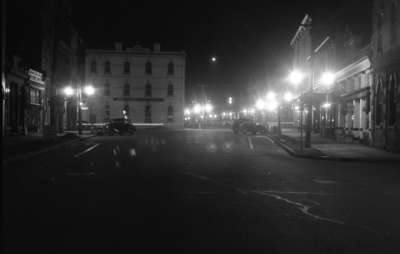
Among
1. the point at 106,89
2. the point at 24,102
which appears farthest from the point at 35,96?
the point at 106,89

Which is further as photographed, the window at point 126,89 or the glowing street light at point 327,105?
the window at point 126,89

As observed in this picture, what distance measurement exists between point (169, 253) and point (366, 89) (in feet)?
87.7

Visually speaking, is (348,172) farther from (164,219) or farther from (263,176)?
(164,219)

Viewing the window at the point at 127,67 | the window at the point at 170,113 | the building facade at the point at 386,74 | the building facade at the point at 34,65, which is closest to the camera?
the building facade at the point at 386,74

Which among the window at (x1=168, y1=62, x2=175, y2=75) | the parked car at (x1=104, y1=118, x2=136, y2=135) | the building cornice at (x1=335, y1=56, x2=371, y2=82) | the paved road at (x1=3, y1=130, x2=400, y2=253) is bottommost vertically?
the paved road at (x1=3, y1=130, x2=400, y2=253)

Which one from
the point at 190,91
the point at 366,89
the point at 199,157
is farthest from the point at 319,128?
the point at 190,91

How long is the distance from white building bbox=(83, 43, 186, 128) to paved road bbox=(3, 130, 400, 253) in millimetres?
66365

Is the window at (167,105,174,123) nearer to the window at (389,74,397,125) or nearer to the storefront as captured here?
the storefront

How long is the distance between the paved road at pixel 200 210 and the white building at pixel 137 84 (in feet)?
218

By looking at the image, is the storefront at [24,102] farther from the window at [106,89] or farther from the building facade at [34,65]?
the window at [106,89]

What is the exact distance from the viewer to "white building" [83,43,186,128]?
8294cm

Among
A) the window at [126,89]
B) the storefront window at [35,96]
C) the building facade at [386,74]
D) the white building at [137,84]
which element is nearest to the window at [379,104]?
the building facade at [386,74]

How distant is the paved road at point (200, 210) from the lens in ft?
24.5

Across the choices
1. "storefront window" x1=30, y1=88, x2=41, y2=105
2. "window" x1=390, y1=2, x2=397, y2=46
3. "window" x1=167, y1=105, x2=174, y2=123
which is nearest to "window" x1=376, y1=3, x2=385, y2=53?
"window" x1=390, y1=2, x2=397, y2=46
